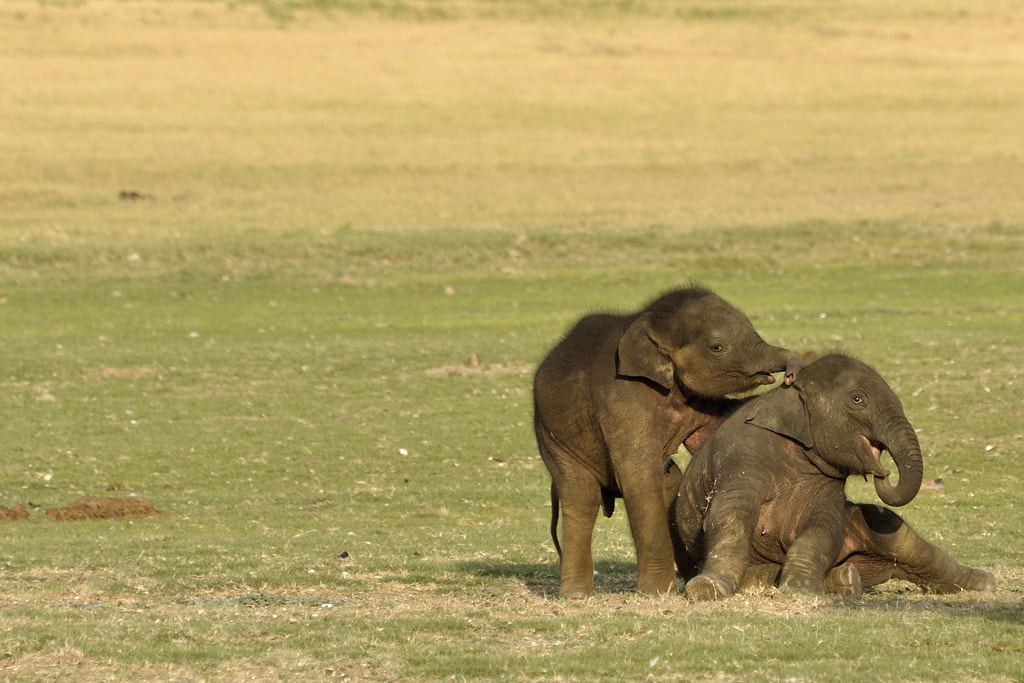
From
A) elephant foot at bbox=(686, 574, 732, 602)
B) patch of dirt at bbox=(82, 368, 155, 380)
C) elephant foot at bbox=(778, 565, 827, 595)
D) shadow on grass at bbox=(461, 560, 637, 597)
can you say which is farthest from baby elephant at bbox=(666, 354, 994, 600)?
patch of dirt at bbox=(82, 368, 155, 380)

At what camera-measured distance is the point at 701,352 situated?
33.5ft

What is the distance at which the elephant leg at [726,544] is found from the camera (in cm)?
953

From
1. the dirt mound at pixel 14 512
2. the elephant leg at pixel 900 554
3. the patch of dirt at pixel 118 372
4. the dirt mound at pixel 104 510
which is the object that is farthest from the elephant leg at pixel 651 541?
the patch of dirt at pixel 118 372

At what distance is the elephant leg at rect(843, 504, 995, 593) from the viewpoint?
10.3m

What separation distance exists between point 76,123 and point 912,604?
4737cm

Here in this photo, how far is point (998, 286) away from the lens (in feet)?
98.4

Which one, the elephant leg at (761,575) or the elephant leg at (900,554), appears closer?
the elephant leg at (761,575)

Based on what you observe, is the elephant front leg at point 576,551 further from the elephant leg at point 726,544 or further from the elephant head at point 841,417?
the elephant head at point 841,417

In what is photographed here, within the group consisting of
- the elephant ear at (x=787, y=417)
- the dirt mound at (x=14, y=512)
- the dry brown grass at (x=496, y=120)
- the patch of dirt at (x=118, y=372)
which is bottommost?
the dry brown grass at (x=496, y=120)

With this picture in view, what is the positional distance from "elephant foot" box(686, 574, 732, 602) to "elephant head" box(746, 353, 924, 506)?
119 centimetres

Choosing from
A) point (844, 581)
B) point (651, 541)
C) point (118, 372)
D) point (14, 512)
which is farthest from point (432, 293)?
point (844, 581)

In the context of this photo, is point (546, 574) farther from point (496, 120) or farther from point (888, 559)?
point (496, 120)

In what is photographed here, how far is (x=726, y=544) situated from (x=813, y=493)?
0.78m

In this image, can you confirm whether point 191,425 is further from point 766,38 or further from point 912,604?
point 766,38
